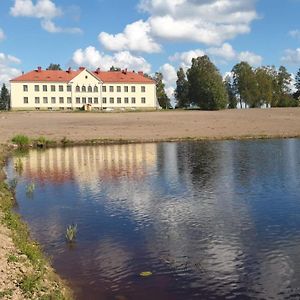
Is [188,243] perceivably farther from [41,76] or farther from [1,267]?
[41,76]

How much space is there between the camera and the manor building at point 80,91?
13775 cm

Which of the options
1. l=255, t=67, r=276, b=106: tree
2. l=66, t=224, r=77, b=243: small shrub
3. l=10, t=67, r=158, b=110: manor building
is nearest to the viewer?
l=66, t=224, r=77, b=243: small shrub

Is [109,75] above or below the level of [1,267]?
above

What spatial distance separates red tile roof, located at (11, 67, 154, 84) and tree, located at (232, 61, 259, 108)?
30.5 meters

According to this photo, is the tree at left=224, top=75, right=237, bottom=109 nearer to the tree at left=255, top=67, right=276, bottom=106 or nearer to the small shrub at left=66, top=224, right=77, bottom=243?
the tree at left=255, top=67, right=276, bottom=106

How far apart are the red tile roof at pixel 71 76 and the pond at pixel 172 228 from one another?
343 feet

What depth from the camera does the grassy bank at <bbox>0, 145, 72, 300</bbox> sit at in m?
11.5

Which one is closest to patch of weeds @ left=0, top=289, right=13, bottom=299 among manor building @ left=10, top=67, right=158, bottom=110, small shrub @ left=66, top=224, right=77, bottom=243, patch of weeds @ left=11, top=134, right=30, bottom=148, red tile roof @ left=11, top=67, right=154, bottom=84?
small shrub @ left=66, top=224, right=77, bottom=243

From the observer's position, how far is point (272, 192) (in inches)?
1045

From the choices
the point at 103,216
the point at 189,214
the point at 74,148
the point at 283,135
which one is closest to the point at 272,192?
the point at 189,214

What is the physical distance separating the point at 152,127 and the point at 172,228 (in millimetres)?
60590

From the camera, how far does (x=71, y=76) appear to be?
465 feet

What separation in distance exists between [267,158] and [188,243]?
2798 cm

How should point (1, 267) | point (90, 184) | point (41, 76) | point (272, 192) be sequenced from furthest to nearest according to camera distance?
point (41, 76)
point (90, 184)
point (272, 192)
point (1, 267)
